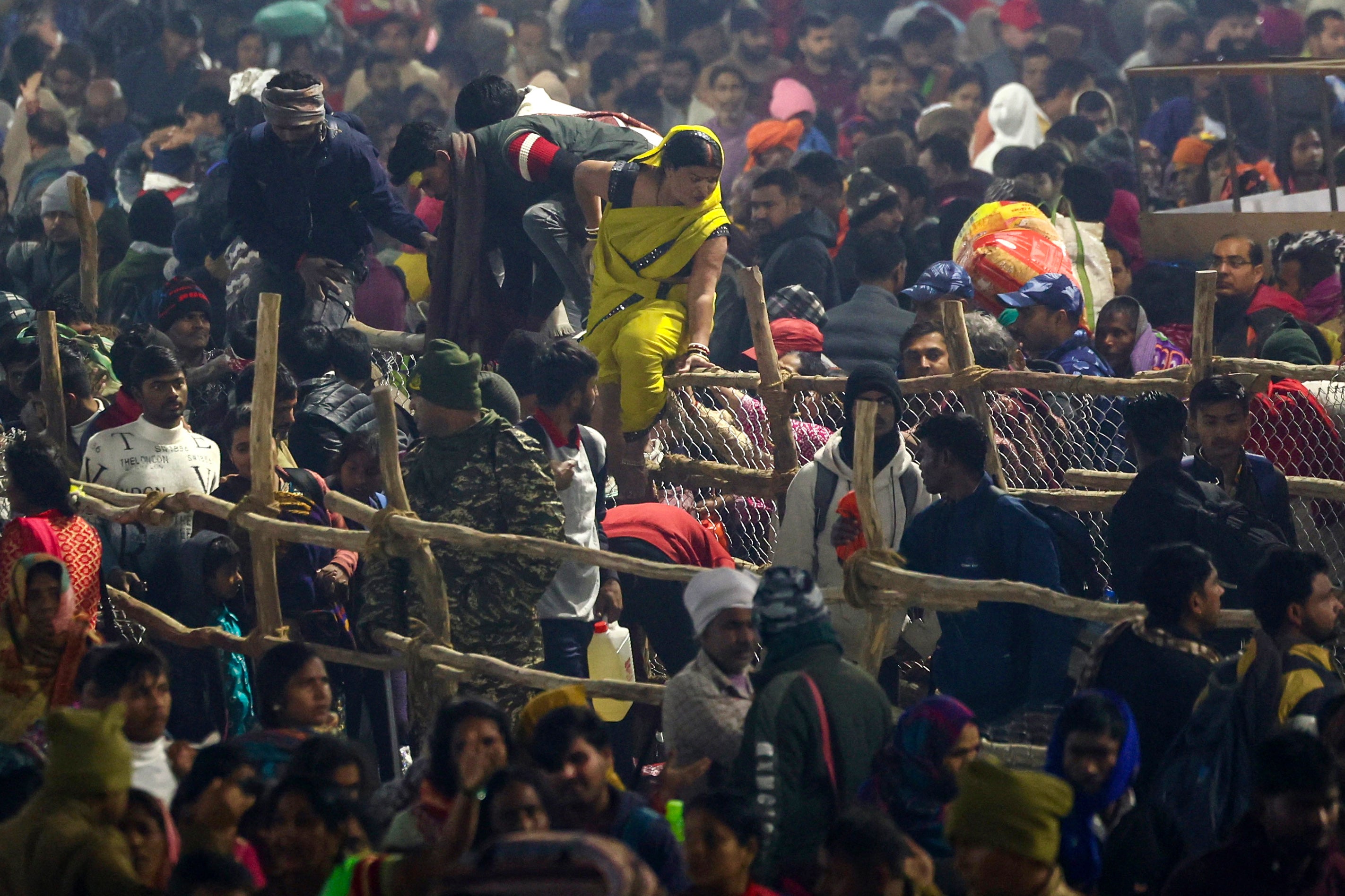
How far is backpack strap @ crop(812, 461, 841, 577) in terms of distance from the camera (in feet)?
23.7

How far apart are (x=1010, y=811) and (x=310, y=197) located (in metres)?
5.98

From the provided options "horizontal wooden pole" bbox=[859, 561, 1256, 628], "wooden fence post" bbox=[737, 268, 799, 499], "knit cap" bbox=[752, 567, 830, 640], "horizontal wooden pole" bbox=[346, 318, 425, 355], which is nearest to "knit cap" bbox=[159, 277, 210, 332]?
"horizontal wooden pole" bbox=[346, 318, 425, 355]

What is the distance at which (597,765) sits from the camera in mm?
4855

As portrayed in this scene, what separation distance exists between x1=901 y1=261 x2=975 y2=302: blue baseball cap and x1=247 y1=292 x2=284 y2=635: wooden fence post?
3.03 metres

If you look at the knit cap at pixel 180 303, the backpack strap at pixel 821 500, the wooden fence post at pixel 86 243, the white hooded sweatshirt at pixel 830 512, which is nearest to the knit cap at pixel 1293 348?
→ the white hooded sweatshirt at pixel 830 512

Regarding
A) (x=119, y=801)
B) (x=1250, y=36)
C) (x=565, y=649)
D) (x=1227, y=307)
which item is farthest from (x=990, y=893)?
(x=1250, y=36)

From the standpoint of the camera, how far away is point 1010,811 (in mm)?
4125

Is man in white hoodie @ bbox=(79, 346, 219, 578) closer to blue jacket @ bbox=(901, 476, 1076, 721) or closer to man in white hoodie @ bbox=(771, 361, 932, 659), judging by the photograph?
man in white hoodie @ bbox=(771, 361, 932, 659)

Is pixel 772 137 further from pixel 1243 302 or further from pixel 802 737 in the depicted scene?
pixel 802 737

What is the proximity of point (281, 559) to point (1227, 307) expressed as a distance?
478 centimetres

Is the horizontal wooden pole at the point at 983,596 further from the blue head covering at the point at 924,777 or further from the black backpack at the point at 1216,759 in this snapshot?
the blue head covering at the point at 924,777

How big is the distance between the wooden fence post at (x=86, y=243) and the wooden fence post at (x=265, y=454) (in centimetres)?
310

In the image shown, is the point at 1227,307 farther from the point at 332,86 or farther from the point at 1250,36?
the point at 332,86

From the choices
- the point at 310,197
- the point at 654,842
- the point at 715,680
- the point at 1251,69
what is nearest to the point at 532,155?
the point at 310,197
